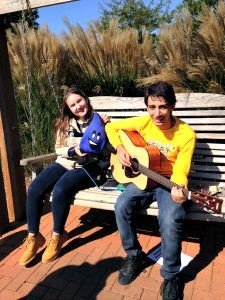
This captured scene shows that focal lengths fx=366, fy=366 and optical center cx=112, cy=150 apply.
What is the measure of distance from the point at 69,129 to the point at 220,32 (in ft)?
7.55

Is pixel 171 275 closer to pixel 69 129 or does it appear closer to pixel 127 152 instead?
pixel 127 152

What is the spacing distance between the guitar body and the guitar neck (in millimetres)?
35

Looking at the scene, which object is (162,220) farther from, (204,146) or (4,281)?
(4,281)

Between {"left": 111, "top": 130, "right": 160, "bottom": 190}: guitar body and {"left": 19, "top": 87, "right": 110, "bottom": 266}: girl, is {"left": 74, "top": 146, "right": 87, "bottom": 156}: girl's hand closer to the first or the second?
{"left": 19, "top": 87, "right": 110, "bottom": 266}: girl

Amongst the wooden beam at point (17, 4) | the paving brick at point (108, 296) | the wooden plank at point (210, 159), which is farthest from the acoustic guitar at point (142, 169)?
the wooden beam at point (17, 4)

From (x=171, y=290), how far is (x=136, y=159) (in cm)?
101

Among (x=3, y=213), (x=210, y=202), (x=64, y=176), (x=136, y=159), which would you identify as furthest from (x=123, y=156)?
(x=3, y=213)

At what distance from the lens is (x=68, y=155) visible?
11.0 feet

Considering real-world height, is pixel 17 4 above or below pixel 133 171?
above

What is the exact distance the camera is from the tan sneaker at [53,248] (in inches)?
122

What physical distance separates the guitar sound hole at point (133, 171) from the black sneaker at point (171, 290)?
0.84 meters

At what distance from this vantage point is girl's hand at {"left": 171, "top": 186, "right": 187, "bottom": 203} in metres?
2.53

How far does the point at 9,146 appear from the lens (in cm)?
373

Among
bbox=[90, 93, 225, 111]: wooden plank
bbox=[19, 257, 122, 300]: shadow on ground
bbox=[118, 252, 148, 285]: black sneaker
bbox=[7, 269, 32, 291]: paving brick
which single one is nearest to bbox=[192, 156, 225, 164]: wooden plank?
bbox=[90, 93, 225, 111]: wooden plank
